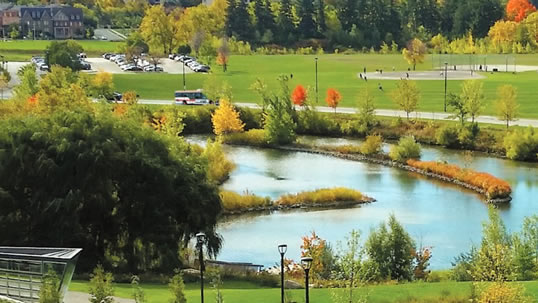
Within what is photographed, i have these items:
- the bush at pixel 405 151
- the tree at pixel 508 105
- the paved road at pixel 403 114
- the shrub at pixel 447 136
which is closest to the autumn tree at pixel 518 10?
the paved road at pixel 403 114

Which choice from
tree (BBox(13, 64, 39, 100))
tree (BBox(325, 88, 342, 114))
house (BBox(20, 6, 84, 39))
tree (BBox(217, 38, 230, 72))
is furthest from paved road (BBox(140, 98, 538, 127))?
house (BBox(20, 6, 84, 39))

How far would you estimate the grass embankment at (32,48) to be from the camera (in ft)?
276

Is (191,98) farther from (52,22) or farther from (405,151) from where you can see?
(52,22)

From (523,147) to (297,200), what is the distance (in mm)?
12380

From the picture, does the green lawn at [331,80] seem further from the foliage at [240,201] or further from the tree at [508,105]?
the foliage at [240,201]

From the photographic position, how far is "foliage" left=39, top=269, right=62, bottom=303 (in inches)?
507

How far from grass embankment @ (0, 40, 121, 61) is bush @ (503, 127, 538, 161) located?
4876 centimetres

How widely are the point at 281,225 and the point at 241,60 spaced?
50990 millimetres

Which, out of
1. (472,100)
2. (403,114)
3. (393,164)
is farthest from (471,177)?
(403,114)

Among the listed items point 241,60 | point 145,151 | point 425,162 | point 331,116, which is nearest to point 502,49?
point 241,60

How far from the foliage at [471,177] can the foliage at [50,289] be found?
75.6ft

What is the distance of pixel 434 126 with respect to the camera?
157 feet

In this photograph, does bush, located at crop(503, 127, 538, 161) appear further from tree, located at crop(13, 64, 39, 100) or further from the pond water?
tree, located at crop(13, 64, 39, 100)

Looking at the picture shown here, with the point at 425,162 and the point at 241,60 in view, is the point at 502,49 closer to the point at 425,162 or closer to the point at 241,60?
the point at 241,60
